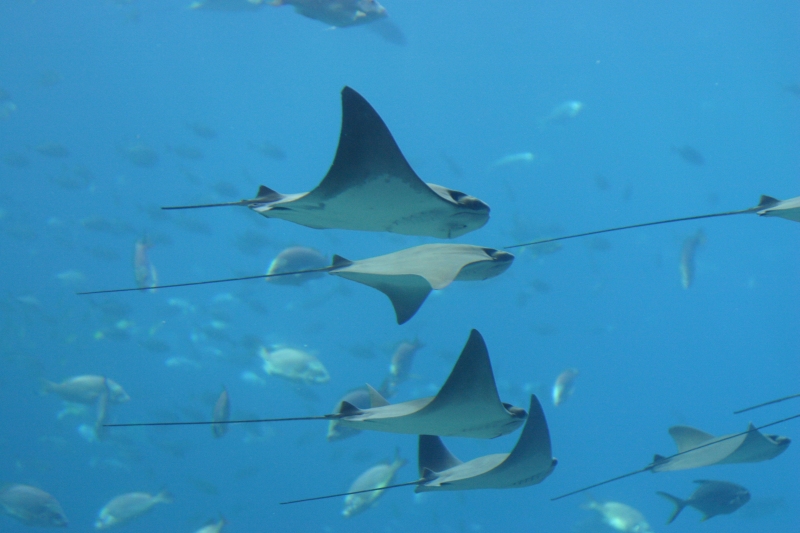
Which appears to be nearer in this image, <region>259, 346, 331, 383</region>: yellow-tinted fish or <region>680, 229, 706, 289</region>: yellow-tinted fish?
<region>259, 346, 331, 383</region>: yellow-tinted fish

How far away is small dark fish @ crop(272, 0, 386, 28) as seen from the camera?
497 centimetres

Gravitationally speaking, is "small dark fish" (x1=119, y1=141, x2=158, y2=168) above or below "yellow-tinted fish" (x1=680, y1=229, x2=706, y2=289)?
below

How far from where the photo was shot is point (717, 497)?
472cm

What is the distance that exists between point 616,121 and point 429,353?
18250 millimetres

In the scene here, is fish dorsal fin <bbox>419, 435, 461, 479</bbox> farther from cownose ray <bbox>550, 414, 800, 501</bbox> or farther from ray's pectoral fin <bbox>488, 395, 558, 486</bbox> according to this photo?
cownose ray <bbox>550, 414, 800, 501</bbox>

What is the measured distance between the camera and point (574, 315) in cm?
2434

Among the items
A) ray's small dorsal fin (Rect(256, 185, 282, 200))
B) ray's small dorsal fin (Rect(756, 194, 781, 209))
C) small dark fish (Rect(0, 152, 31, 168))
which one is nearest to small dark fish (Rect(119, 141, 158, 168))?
small dark fish (Rect(0, 152, 31, 168))

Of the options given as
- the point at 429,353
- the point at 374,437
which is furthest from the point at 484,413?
the point at 429,353

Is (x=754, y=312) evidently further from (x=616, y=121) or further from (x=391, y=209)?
(x=391, y=209)

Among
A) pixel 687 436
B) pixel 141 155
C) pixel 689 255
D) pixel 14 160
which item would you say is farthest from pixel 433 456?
pixel 14 160

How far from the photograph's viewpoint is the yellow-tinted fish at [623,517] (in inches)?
329

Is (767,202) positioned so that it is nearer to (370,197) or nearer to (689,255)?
(370,197)

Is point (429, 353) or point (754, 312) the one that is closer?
point (429, 353)

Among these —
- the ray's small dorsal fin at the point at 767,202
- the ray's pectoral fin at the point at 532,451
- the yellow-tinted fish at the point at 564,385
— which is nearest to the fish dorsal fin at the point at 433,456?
the ray's pectoral fin at the point at 532,451
